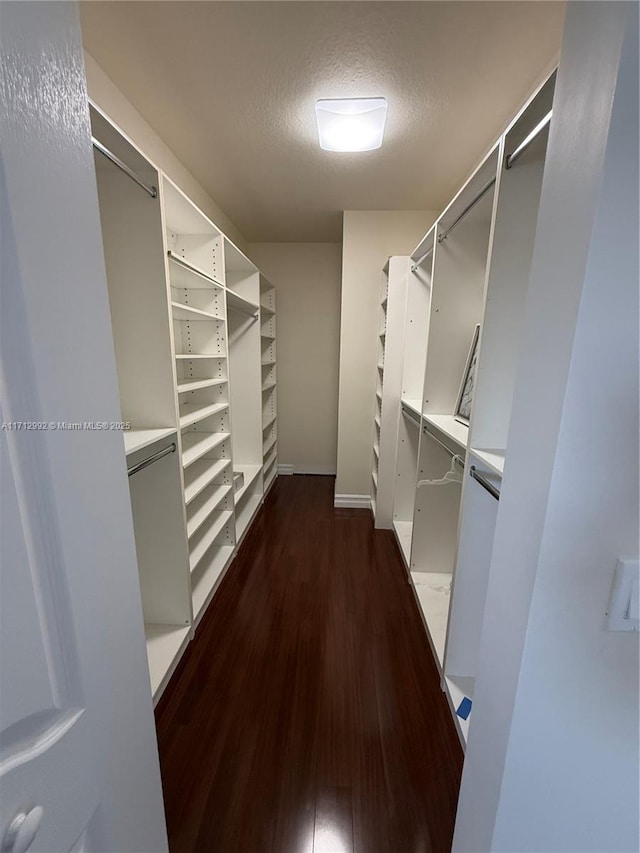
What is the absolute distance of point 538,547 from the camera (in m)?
0.53

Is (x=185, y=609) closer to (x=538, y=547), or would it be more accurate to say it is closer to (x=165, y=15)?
(x=538, y=547)

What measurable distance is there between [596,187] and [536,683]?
77 centimetres

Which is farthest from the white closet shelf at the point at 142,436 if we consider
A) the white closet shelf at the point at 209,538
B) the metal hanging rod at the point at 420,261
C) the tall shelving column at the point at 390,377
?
the metal hanging rod at the point at 420,261

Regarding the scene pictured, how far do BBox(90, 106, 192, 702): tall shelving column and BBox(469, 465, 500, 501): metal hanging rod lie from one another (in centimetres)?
123

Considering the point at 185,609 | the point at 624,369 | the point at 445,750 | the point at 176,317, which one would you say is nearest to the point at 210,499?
the point at 185,609

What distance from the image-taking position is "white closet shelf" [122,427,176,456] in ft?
3.88

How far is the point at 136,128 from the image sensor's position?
166cm

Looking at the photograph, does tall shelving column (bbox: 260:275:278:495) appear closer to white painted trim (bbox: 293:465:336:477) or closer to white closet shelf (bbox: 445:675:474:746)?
white painted trim (bbox: 293:465:336:477)

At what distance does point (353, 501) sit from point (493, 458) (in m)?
2.34

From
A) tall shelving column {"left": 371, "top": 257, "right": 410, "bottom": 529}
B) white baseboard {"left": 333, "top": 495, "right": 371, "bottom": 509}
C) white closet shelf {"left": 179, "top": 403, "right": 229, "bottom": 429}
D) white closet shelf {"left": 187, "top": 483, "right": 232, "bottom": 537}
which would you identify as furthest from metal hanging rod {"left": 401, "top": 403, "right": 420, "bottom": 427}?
white closet shelf {"left": 187, "top": 483, "right": 232, "bottom": 537}

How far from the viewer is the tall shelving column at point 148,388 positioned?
1.32 metres

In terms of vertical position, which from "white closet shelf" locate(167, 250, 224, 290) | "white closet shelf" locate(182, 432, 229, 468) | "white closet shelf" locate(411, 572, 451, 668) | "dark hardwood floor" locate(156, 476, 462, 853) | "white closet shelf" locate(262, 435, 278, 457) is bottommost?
"dark hardwood floor" locate(156, 476, 462, 853)

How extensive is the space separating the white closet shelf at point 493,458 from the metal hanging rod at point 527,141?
917mm

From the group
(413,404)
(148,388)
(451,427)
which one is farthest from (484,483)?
(148,388)
